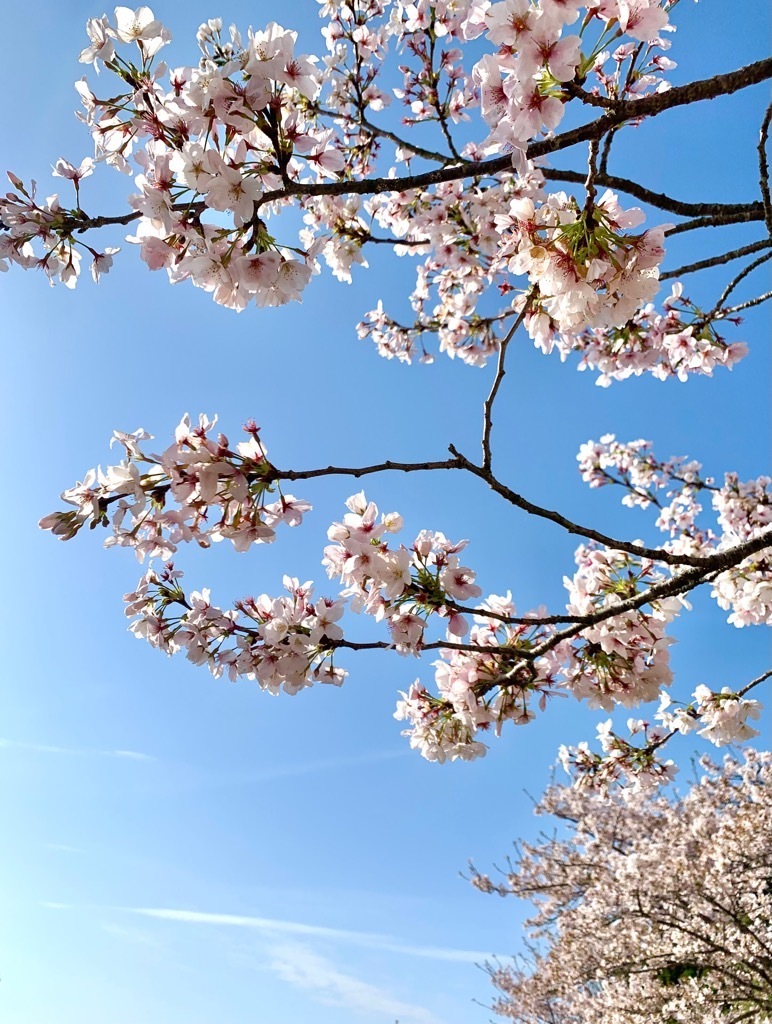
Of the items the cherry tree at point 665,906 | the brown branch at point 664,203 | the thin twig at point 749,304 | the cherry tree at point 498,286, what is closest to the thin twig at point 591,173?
the cherry tree at point 498,286

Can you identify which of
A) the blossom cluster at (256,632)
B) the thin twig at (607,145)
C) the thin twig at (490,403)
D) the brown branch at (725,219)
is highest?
the brown branch at (725,219)

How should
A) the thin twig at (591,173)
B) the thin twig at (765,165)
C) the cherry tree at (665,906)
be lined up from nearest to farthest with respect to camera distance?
the thin twig at (591,173)
the thin twig at (765,165)
the cherry tree at (665,906)

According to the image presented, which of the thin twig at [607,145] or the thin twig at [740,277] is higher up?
the thin twig at [740,277]

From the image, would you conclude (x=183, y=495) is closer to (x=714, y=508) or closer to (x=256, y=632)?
(x=256, y=632)

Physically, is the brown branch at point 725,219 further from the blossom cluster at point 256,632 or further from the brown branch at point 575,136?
the blossom cluster at point 256,632

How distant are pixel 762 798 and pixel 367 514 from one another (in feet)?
29.1

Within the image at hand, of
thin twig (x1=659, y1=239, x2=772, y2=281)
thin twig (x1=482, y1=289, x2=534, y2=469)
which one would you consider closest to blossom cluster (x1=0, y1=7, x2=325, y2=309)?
thin twig (x1=482, y1=289, x2=534, y2=469)

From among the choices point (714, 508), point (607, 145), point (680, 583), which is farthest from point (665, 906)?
point (607, 145)

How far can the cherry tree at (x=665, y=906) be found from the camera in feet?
25.5

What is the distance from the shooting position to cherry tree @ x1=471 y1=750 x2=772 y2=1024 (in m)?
7.76

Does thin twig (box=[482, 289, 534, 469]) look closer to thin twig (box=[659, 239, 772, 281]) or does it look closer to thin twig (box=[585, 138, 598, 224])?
thin twig (box=[585, 138, 598, 224])

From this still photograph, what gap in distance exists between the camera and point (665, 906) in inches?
338

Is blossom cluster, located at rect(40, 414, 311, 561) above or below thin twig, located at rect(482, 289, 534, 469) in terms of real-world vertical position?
below

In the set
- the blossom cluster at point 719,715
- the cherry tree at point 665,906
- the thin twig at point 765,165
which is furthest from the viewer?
the cherry tree at point 665,906
